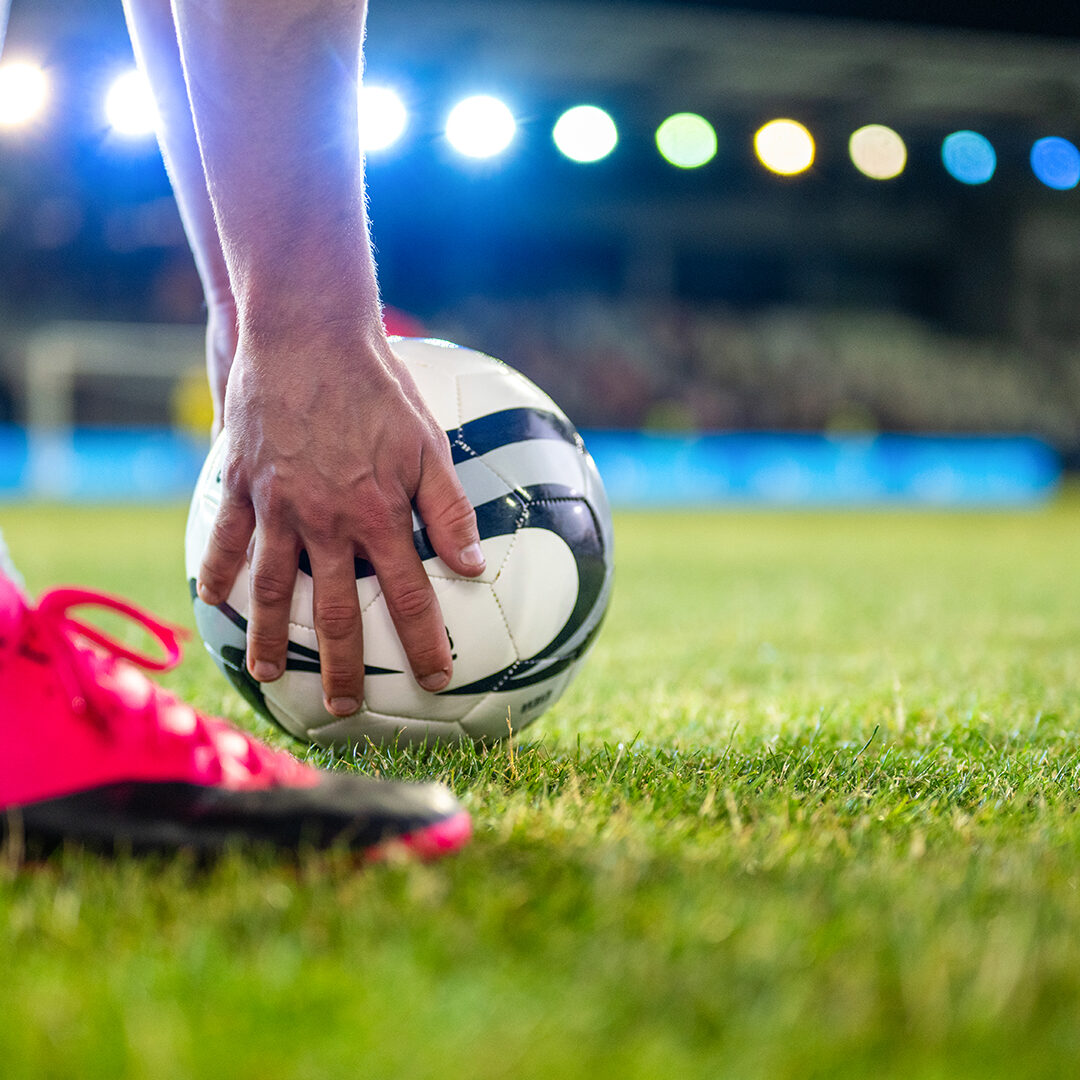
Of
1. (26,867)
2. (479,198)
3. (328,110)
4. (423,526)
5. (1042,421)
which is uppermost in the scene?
(479,198)

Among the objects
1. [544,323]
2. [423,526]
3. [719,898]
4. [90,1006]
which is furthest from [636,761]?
[544,323]

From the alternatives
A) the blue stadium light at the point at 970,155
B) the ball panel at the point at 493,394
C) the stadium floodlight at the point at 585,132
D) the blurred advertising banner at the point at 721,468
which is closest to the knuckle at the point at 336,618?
the ball panel at the point at 493,394

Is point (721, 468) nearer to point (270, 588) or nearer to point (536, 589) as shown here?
point (536, 589)

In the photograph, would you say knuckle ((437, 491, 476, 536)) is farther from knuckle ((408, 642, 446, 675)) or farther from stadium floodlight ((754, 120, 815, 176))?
stadium floodlight ((754, 120, 815, 176))

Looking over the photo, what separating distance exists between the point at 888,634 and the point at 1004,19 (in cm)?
844

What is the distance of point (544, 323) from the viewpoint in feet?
64.4

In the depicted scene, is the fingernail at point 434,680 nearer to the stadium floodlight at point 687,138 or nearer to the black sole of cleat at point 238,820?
the black sole of cleat at point 238,820

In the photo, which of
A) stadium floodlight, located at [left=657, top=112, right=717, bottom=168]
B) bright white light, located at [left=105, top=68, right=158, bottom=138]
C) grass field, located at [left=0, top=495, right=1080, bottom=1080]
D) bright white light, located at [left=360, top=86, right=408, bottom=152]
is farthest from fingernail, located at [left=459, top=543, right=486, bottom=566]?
stadium floodlight, located at [left=657, top=112, right=717, bottom=168]

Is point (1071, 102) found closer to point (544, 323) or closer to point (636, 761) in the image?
point (544, 323)

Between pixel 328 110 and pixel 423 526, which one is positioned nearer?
pixel 328 110

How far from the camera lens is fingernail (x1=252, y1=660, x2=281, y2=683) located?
1.28 metres

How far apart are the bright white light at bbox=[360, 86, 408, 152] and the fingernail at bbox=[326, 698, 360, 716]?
12079mm

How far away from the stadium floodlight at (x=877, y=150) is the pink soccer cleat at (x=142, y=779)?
18.7m

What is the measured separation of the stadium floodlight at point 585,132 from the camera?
15477 mm
